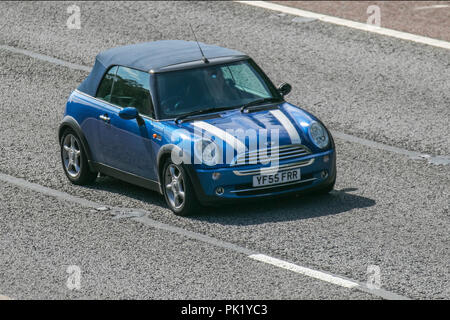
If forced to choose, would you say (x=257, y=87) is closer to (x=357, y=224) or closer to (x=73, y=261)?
(x=357, y=224)

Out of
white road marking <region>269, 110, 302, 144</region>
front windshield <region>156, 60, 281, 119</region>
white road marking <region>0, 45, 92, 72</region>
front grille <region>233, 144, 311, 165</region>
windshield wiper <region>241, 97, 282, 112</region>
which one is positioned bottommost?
white road marking <region>0, 45, 92, 72</region>

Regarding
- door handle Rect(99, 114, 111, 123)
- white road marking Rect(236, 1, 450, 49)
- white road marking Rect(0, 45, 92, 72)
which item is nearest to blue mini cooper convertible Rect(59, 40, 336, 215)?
door handle Rect(99, 114, 111, 123)

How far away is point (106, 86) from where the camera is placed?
12.2 m

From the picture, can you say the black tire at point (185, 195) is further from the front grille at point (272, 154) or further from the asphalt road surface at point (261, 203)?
the front grille at point (272, 154)

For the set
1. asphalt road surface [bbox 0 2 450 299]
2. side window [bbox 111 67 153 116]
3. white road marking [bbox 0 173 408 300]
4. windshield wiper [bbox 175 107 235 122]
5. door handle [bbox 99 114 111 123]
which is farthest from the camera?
door handle [bbox 99 114 111 123]

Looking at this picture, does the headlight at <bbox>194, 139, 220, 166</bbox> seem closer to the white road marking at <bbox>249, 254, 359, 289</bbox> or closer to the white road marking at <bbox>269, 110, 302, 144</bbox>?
the white road marking at <bbox>269, 110, 302, 144</bbox>

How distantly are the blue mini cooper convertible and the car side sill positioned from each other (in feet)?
0.04

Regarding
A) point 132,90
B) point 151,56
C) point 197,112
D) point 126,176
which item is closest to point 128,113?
point 132,90

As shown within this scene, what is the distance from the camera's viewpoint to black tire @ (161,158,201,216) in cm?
1081

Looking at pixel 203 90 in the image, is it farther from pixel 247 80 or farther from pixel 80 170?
pixel 80 170

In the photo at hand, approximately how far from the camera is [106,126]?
1186cm
